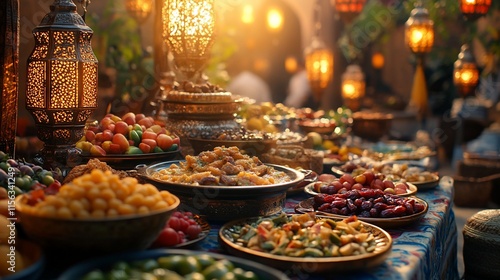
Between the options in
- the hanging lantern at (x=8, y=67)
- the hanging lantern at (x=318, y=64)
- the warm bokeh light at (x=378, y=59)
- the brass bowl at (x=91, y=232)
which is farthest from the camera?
the warm bokeh light at (x=378, y=59)

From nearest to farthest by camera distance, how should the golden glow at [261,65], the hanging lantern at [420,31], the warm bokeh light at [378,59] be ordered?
the hanging lantern at [420,31], the golden glow at [261,65], the warm bokeh light at [378,59]

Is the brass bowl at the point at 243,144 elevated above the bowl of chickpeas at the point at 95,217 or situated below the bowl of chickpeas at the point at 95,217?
above

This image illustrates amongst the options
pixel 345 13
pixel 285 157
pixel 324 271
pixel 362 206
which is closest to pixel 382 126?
pixel 345 13

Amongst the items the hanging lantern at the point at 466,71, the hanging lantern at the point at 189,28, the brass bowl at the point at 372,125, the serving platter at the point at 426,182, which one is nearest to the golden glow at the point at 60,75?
the hanging lantern at the point at 189,28

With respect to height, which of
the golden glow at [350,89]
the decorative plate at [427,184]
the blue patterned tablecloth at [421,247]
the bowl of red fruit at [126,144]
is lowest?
the blue patterned tablecloth at [421,247]

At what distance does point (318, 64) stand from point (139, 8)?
2947 millimetres

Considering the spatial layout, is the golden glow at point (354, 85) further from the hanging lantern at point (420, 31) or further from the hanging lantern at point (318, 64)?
the hanging lantern at point (420, 31)

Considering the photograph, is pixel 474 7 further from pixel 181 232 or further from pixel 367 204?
pixel 181 232

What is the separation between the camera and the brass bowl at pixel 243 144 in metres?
3.17

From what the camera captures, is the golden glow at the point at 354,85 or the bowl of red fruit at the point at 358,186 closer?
the bowl of red fruit at the point at 358,186

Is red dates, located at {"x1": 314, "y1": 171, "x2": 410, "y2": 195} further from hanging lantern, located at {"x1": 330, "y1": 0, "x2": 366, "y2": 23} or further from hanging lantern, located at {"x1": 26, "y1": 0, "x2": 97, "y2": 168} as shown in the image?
hanging lantern, located at {"x1": 330, "y1": 0, "x2": 366, "y2": 23}

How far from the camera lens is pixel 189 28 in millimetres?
3527

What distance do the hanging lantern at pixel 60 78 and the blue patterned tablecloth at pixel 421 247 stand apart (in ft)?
2.60

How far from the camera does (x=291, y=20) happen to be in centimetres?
1393
